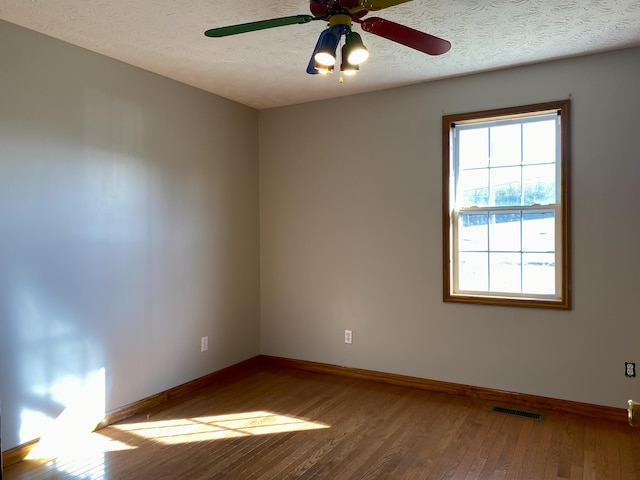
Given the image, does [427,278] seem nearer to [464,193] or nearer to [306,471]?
[464,193]

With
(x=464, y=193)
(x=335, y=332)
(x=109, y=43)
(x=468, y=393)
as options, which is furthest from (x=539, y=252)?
(x=109, y=43)

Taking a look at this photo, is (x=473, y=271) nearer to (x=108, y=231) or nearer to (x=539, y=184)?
(x=539, y=184)

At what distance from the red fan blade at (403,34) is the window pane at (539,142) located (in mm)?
1679

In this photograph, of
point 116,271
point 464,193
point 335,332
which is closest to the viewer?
point 116,271

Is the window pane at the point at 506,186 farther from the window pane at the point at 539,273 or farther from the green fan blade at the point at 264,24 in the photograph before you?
the green fan blade at the point at 264,24

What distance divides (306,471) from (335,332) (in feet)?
5.98

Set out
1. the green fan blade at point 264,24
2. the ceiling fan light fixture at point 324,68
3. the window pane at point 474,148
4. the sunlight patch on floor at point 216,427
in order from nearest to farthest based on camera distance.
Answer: the green fan blade at point 264,24 < the ceiling fan light fixture at point 324,68 < the sunlight patch on floor at point 216,427 < the window pane at point 474,148

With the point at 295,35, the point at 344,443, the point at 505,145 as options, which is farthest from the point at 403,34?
the point at 344,443

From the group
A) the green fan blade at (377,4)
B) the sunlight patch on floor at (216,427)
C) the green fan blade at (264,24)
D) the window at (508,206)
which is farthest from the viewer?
the window at (508,206)

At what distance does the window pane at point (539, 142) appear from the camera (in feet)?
11.4

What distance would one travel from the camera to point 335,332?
434 centimetres

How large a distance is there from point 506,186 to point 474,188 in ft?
0.81

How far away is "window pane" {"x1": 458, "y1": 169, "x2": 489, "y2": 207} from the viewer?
3.73 metres

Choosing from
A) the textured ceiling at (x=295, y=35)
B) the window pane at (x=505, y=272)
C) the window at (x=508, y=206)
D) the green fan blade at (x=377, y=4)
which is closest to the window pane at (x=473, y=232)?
the window at (x=508, y=206)
